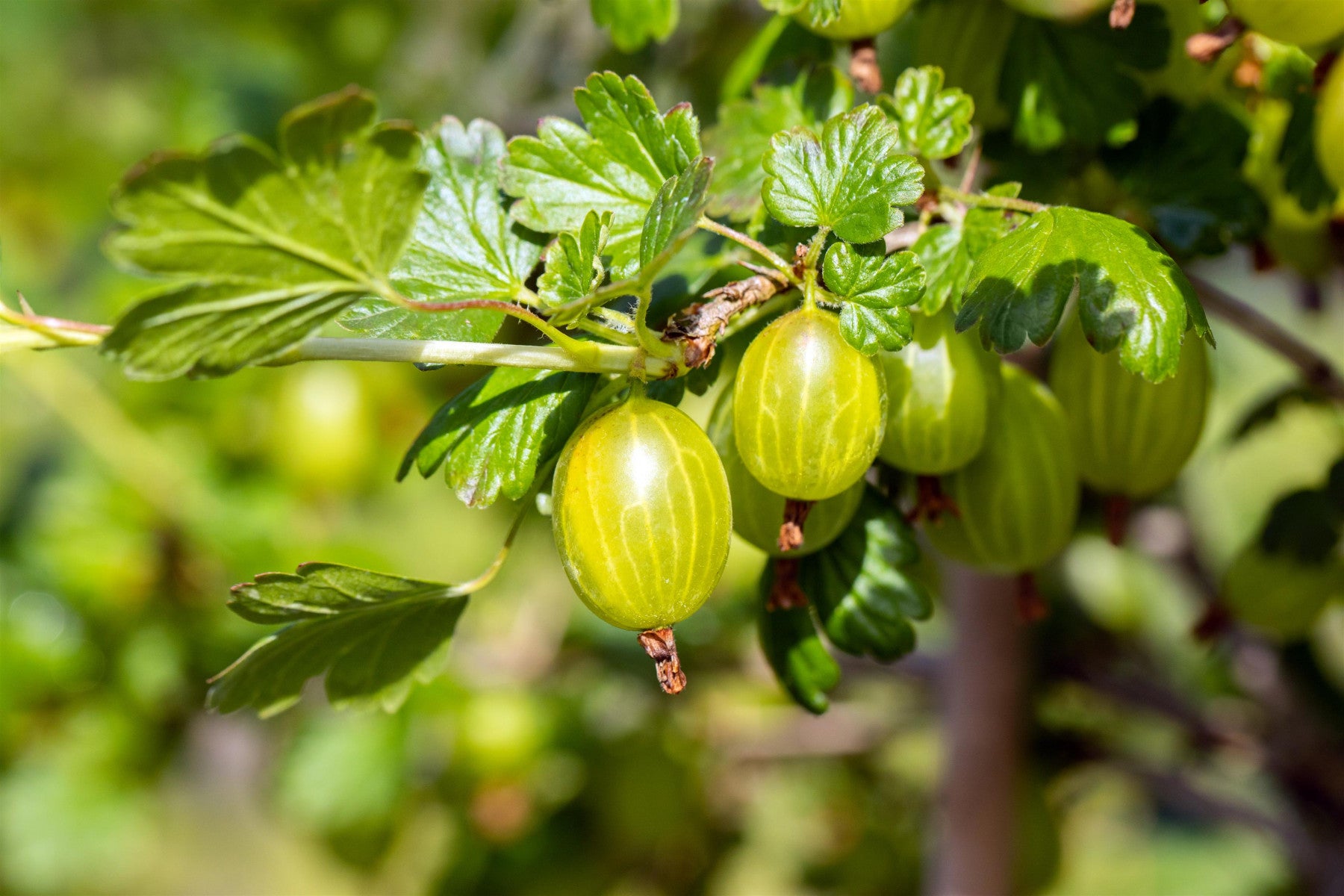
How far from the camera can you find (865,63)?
1.76ft

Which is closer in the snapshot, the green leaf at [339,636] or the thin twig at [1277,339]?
the green leaf at [339,636]

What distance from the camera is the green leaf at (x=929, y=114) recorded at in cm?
48

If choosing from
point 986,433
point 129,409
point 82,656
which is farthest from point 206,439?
point 986,433

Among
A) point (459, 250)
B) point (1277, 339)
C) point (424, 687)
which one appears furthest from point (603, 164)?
point (424, 687)

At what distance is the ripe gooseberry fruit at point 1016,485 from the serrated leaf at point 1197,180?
0.34ft

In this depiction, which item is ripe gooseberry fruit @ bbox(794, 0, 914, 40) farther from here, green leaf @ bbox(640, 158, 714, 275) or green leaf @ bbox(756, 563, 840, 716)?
green leaf @ bbox(756, 563, 840, 716)

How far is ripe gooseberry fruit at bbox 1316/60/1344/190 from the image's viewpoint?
0.46 m

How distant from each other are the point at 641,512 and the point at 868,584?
0.58 feet

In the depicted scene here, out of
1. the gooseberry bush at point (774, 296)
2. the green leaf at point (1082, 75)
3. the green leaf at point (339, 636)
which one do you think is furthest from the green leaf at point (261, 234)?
the green leaf at point (1082, 75)

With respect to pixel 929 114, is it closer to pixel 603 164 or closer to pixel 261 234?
pixel 603 164

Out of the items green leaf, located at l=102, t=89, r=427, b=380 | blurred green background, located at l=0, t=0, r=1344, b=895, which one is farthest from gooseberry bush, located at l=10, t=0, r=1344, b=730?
blurred green background, located at l=0, t=0, r=1344, b=895

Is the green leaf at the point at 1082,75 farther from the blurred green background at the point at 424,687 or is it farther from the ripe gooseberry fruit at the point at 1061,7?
the blurred green background at the point at 424,687

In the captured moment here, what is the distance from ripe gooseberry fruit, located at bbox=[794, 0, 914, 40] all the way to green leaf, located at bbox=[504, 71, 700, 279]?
84mm

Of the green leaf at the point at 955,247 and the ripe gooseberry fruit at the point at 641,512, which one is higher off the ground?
the green leaf at the point at 955,247
